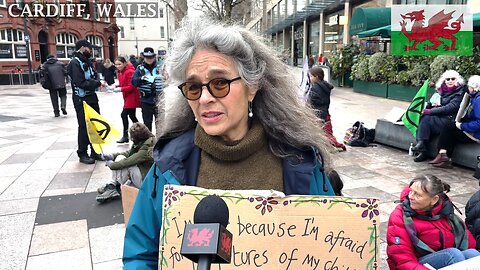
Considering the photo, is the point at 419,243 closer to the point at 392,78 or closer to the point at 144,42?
the point at 392,78

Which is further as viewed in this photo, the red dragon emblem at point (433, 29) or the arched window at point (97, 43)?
the arched window at point (97, 43)

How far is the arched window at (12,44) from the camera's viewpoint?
91.3 feet

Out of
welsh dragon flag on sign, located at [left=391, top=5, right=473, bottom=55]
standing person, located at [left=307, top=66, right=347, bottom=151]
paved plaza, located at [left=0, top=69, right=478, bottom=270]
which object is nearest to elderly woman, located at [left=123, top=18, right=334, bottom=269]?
paved plaza, located at [left=0, top=69, right=478, bottom=270]

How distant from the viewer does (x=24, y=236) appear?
3902 millimetres

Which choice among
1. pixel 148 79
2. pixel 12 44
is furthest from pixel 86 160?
pixel 12 44

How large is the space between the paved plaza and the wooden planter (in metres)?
5.88

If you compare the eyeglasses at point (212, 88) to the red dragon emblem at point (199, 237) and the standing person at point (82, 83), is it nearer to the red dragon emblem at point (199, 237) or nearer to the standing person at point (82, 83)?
the red dragon emblem at point (199, 237)

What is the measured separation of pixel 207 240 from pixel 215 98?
2.83 ft

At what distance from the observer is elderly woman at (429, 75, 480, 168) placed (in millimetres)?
5648

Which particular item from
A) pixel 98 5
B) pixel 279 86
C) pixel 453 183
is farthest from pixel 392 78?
pixel 98 5

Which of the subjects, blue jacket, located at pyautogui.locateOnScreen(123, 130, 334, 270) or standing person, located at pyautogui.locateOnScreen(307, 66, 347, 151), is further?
standing person, located at pyautogui.locateOnScreen(307, 66, 347, 151)

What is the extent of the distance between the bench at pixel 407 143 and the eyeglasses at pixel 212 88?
567 centimetres

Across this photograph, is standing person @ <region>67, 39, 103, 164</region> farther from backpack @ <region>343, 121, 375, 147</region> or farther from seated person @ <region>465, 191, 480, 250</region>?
seated person @ <region>465, 191, 480, 250</region>

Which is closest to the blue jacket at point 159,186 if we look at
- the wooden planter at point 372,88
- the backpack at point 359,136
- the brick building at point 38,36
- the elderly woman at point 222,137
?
the elderly woman at point 222,137
